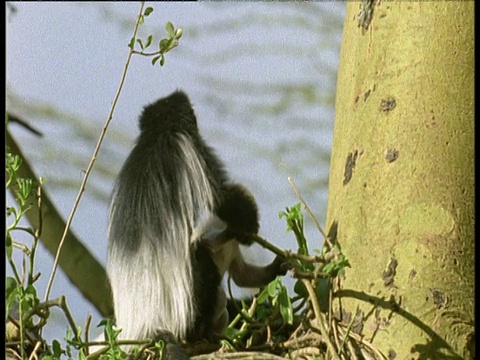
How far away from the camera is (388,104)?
1915mm

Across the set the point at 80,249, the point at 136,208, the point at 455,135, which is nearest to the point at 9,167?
the point at 136,208

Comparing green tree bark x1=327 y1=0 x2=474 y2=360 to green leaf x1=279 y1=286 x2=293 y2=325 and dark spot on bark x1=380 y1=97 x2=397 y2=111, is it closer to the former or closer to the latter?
dark spot on bark x1=380 y1=97 x2=397 y2=111

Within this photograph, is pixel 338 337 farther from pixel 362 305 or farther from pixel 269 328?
pixel 269 328

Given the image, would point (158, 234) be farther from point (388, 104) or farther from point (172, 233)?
point (388, 104)

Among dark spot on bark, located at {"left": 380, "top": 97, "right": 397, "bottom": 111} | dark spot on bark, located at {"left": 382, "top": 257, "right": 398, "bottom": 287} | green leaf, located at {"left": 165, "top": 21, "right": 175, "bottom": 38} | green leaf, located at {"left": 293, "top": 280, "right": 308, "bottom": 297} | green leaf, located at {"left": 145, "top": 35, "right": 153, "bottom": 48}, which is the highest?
green leaf, located at {"left": 165, "top": 21, "right": 175, "bottom": 38}

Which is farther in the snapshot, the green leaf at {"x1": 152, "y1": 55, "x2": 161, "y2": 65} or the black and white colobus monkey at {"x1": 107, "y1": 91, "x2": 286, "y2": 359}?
the black and white colobus monkey at {"x1": 107, "y1": 91, "x2": 286, "y2": 359}

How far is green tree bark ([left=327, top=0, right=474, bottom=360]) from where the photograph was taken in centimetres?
172

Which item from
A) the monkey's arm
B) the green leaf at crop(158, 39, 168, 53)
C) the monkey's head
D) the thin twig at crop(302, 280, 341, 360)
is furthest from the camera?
the monkey's arm

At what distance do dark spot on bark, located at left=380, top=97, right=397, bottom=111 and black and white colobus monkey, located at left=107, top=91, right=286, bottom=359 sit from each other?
630 mm

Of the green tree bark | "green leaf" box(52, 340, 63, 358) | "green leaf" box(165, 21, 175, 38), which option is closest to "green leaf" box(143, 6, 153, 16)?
"green leaf" box(165, 21, 175, 38)

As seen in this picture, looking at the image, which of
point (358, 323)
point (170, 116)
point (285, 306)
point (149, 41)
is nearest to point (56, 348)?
point (285, 306)

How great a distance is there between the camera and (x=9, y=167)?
1896mm

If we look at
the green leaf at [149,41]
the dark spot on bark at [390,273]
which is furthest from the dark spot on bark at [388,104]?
the green leaf at [149,41]

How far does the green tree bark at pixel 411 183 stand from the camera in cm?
172
